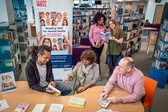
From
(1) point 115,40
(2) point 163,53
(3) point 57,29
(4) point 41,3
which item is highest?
(4) point 41,3

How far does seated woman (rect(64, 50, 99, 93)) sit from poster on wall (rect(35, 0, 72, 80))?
41.6 inches

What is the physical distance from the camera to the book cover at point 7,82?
1.87 meters

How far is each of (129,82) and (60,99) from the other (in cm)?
100

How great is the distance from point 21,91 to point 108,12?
9.23m

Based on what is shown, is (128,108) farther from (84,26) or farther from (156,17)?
(156,17)

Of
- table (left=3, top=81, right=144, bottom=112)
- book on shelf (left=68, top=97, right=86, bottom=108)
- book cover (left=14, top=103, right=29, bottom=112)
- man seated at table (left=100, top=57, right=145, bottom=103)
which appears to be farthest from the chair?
book cover (left=14, top=103, right=29, bottom=112)

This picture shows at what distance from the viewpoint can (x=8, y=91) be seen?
192 centimetres

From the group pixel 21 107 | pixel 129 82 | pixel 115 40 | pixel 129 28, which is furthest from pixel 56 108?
pixel 129 28

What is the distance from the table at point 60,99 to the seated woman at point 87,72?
0.41m

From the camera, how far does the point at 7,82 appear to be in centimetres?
192

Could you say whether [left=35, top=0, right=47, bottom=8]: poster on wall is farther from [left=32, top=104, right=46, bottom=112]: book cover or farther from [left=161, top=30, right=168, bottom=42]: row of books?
[left=161, top=30, right=168, bottom=42]: row of books

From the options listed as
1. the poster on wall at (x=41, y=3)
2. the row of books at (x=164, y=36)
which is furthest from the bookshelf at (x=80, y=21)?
the row of books at (x=164, y=36)

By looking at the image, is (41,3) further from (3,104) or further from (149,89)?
(149,89)

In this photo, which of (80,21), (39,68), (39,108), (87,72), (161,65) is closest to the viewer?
(39,108)
